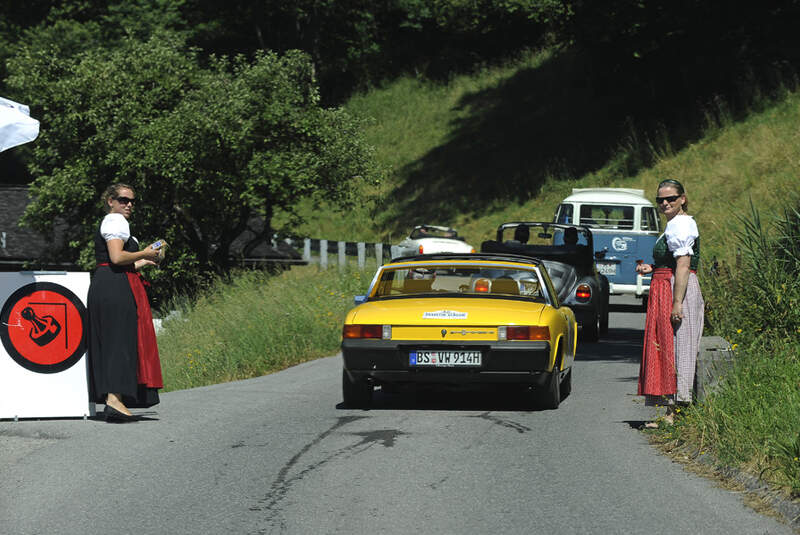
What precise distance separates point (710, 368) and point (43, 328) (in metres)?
5.53

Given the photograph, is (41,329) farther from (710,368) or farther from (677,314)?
(710,368)

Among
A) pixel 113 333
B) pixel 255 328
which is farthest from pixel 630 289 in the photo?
pixel 113 333

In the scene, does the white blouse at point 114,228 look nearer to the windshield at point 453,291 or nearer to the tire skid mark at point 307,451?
the tire skid mark at point 307,451

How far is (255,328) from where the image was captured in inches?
708

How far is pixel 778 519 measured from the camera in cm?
649

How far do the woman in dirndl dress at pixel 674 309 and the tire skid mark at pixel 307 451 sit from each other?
2114mm

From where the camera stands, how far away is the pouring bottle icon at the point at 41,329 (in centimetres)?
996

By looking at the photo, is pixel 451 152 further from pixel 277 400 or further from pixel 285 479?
pixel 285 479

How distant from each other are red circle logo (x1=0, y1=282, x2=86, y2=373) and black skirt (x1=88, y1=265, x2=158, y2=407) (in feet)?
0.87

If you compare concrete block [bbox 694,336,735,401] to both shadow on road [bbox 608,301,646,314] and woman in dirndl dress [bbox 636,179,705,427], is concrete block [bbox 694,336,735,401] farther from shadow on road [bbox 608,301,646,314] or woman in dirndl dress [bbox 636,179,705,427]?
shadow on road [bbox 608,301,646,314]

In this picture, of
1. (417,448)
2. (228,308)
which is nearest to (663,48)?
(228,308)

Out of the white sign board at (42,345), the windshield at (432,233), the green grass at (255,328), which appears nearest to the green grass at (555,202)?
the green grass at (255,328)

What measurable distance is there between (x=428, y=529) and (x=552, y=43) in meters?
53.9

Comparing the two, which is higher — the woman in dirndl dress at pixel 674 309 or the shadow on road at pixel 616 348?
the woman in dirndl dress at pixel 674 309
